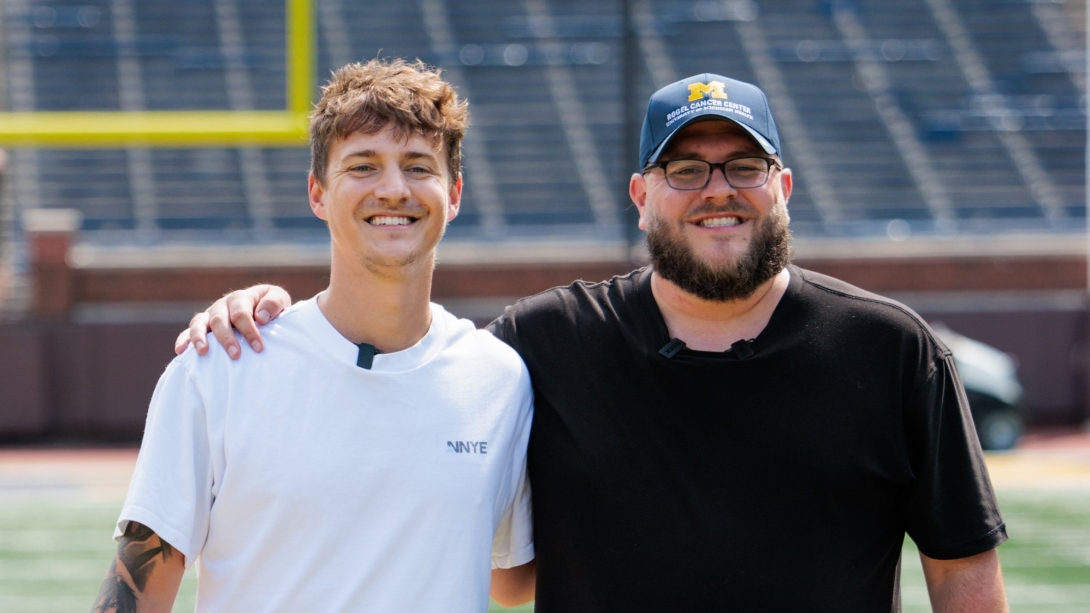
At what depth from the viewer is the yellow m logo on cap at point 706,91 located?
8.24 feet

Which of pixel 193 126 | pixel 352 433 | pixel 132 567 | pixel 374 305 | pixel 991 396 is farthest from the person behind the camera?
pixel 991 396

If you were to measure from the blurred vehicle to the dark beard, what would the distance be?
10.1 metres

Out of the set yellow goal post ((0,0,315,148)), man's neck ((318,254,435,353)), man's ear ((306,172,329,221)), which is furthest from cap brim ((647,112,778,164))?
yellow goal post ((0,0,315,148))

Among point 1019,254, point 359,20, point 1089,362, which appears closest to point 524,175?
point 359,20

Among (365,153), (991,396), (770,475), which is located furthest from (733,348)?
(991,396)

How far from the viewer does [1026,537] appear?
7625mm

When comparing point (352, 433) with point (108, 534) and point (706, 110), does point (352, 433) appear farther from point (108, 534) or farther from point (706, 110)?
point (108, 534)

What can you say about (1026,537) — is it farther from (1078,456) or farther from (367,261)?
(367,261)

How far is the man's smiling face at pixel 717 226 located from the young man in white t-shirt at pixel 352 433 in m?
0.45

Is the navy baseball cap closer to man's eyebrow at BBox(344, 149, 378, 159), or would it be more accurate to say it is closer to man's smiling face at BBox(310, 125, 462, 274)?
man's smiling face at BBox(310, 125, 462, 274)

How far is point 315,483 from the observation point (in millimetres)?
2180

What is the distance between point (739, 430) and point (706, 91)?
Result: 0.72m

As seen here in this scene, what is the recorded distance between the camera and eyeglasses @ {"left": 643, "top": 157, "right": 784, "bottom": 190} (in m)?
2.51

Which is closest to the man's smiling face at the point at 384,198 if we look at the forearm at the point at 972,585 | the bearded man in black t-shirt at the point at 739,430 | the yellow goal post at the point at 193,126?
the bearded man in black t-shirt at the point at 739,430
